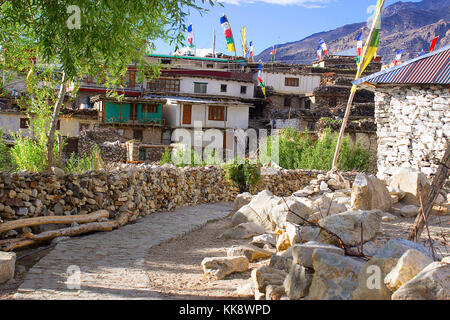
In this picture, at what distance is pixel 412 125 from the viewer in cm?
1346

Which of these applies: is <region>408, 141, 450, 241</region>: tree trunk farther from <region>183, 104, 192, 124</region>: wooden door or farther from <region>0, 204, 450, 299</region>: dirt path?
<region>183, 104, 192, 124</region>: wooden door

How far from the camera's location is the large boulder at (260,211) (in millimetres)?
9312

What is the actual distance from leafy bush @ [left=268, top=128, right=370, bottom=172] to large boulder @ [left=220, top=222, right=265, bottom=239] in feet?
41.9

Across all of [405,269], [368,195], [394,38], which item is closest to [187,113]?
[368,195]

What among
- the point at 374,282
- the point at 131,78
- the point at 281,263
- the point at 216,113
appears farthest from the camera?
the point at 131,78

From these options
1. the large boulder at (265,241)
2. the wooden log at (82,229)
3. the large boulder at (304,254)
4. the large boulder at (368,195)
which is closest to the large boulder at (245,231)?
A: the large boulder at (265,241)

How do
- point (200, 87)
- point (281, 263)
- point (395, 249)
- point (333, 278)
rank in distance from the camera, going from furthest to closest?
point (200, 87), point (281, 263), point (395, 249), point (333, 278)

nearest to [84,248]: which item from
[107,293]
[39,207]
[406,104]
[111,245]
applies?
[111,245]

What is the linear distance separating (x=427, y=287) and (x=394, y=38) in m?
161

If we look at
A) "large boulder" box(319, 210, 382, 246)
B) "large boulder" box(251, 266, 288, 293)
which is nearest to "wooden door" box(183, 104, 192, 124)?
"large boulder" box(319, 210, 382, 246)

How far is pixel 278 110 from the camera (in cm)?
4203

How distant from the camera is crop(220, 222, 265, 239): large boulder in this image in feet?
28.3

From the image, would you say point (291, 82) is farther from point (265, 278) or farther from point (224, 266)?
point (265, 278)
